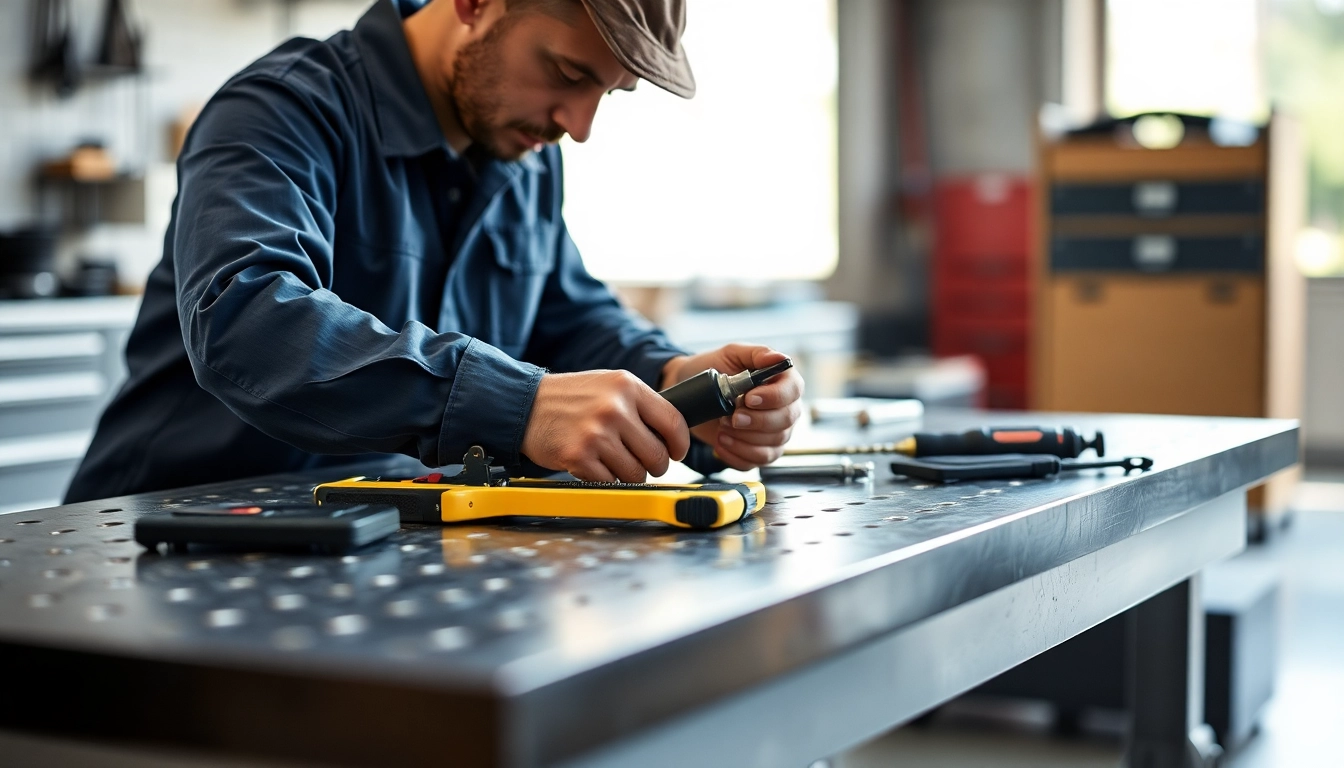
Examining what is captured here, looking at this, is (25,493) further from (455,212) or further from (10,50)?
(455,212)

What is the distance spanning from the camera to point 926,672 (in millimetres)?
859

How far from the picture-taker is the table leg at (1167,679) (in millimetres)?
1690

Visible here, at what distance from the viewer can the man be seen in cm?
96

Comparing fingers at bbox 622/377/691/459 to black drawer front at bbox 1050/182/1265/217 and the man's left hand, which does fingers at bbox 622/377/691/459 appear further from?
black drawer front at bbox 1050/182/1265/217

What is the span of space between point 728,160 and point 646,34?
5092 millimetres

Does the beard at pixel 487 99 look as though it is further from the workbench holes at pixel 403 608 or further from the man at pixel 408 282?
the workbench holes at pixel 403 608

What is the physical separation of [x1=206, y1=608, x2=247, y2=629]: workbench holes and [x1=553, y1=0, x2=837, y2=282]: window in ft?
18.2

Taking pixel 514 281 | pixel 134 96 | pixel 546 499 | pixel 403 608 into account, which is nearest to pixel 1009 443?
pixel 546 499

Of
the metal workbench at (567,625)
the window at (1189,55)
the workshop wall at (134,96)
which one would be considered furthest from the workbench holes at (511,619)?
the window at (1189,55)

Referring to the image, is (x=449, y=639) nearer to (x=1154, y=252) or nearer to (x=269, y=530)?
(x=269, y=530)

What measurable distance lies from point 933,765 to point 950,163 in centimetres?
436

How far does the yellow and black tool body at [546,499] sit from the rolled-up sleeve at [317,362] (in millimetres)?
25

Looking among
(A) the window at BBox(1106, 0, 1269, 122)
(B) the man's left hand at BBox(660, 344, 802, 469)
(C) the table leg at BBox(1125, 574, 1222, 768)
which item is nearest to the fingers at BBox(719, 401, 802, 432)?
(B) the man's left hand at BBox(660, 344, 802, 469)

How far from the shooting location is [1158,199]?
4.08 metres
